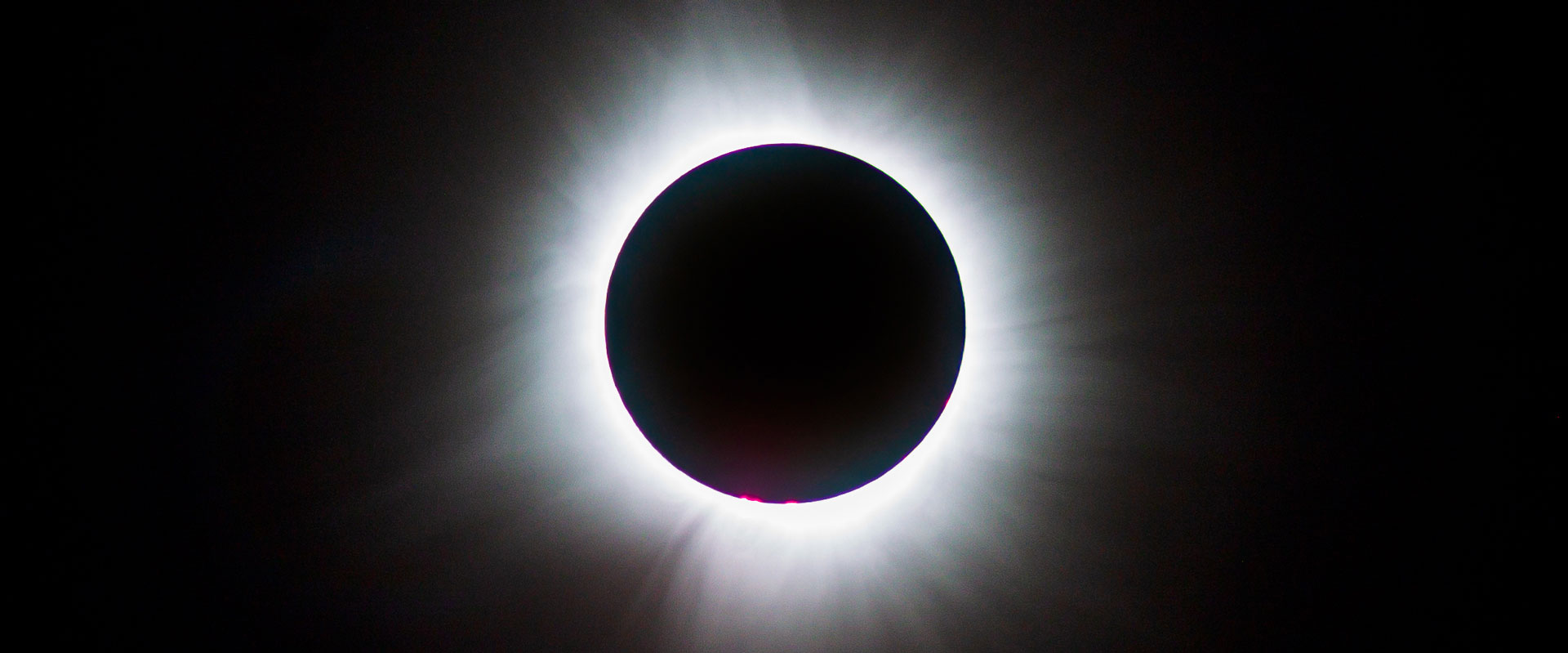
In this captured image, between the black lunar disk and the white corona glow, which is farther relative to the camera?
the white corona glow

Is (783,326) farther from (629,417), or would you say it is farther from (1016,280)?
(1016,280)

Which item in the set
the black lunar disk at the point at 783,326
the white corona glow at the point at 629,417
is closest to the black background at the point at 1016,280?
the white corona glow at the point at 629,417

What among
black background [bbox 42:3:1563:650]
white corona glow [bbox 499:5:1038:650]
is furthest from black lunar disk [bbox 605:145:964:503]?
black background [bbox 42:3:1563:650]

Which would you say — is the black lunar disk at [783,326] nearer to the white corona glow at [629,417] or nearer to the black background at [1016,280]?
the white corona glow at [629,417]

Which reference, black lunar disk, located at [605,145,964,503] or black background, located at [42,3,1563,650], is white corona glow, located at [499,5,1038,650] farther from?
black lunar disk, located at [605,145,964,503]

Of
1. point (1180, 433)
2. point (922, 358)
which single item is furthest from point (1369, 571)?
point (922, 358)

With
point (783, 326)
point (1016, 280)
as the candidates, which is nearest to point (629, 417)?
point (783, 326)
